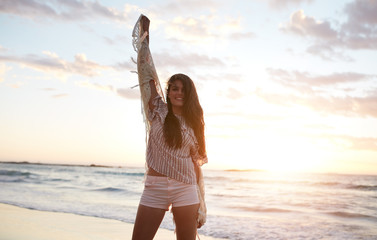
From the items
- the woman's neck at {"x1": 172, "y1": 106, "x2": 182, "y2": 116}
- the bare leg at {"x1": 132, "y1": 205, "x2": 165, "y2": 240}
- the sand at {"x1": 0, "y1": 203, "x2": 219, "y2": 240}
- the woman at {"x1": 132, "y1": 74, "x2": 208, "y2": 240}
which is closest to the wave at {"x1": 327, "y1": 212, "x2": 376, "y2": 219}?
the sand at {"x1": 0, "y1": 203, "x2": 219, "y2": 240}

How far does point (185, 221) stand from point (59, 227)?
500 cm

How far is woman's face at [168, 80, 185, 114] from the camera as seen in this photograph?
291cm

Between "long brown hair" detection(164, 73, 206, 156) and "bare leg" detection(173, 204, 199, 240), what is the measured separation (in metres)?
0.47

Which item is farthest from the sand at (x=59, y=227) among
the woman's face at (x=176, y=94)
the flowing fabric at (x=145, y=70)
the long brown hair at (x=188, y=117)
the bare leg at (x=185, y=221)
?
the woman's face at (x=176, y=94)

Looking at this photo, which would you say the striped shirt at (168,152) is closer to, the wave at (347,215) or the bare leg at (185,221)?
the bare leg at (185,221)

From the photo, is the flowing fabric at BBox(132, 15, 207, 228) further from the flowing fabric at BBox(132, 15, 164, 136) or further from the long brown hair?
the long brown hair

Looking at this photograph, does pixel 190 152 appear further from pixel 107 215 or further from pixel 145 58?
pixel 107 215

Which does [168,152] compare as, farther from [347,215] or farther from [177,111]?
[347,215]

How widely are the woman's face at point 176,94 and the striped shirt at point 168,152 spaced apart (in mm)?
88

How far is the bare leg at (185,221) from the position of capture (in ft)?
8.87

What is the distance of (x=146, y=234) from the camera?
268cm

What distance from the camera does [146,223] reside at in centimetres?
268

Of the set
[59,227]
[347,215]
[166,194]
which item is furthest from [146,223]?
[347,215]

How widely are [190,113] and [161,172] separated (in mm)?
513
